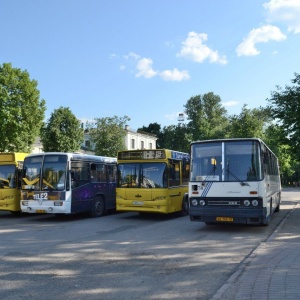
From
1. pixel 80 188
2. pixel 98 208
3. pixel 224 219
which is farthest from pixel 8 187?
pixel 224 219

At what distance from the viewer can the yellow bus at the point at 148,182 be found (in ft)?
51.1

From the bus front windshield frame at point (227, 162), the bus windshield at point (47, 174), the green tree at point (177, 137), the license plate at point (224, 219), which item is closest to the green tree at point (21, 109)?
the bus windshield at point (47, 174)

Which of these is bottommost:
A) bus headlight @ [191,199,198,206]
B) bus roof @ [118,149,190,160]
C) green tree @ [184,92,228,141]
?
bus headlight @ [191,199,198,206]

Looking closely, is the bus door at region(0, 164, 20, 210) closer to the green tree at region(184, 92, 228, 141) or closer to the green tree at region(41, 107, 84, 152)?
the green tree at region(41, 107, 84, 152)

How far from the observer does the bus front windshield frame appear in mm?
11852

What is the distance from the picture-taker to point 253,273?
686cm

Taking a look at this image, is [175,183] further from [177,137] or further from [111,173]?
[177,137]

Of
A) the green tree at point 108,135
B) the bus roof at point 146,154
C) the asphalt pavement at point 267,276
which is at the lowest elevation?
the asphalt pavement at point 267,276

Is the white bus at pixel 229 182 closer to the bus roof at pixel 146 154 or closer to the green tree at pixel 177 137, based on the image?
the bus roof at pixel 146 154

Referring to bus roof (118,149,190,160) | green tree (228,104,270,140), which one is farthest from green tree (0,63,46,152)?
green tree (228,104,270,140)

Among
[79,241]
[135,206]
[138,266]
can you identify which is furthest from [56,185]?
[138,266]

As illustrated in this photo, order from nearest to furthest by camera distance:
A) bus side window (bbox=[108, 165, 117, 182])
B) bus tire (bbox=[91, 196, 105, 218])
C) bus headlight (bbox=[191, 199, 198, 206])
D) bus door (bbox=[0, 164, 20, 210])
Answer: bus headlight (bbox=[191, 199, 198, 206]) → bus door (bbox=[0, 164, 20, 210]) → bus tire (bbox=[91, 196, 105, 218]) → bus side window (bbox=[108, 165, 117, 182])

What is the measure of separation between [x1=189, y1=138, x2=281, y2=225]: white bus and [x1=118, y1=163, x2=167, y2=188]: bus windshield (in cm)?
344

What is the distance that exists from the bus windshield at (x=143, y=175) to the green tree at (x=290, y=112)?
6.99 meters
